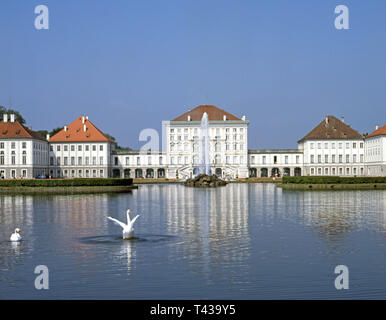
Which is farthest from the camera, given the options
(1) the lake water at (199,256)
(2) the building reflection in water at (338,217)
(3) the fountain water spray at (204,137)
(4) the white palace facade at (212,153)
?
(4) the white palace facade at (212,153)

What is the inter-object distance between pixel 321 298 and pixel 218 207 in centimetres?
2423

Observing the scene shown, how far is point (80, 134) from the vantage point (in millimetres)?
110188

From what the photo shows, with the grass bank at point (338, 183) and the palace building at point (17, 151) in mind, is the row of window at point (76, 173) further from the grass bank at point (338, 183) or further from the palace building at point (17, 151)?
the grass bank at point (338, 183)

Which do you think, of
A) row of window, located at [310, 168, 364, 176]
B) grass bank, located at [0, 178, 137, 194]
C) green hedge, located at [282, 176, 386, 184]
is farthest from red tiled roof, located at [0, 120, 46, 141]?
row of window, located at [310, 168, 364, 176]

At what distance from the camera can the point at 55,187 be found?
62.5m

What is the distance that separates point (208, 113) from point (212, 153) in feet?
26.9

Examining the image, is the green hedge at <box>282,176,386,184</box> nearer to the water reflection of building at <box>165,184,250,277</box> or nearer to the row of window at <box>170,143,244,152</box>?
the water reflection of building at <box>165,184,250,277</box>

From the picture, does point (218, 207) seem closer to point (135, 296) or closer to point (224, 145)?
point (135, 296)

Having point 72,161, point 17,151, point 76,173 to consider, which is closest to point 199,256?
point 17,151

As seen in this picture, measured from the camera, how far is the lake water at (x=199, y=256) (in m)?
14.6

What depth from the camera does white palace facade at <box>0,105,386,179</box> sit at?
110m

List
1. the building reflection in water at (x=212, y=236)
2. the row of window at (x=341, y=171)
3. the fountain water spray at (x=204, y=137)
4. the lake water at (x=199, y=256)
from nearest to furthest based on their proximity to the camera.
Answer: the lake water at (x=199, y=256), the building reflection in water at (x=212, y=236), the fountain water spray at (x=204, y=137), the row of window at (x=341, y=171)

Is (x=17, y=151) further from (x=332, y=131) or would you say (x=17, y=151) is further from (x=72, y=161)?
(x=332, y=131)

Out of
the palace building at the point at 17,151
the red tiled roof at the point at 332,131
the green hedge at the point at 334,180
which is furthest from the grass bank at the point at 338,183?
the palace building at the point at 17,151
